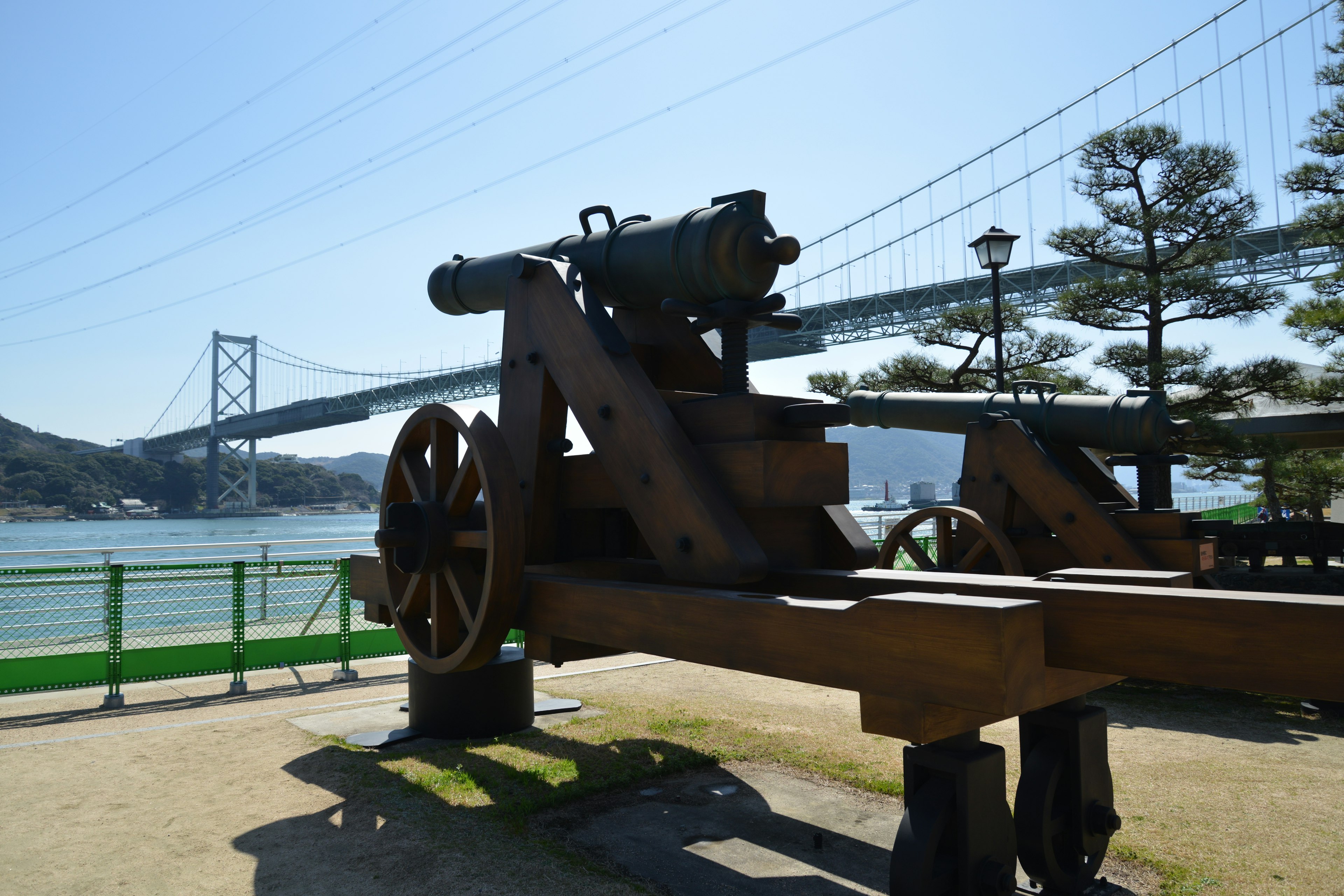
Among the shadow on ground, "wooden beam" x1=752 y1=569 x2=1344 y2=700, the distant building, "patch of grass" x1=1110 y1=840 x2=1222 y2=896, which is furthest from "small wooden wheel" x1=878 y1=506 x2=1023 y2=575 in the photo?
the distant building

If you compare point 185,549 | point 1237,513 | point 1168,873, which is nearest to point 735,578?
point 1168,873

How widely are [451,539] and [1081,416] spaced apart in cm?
479

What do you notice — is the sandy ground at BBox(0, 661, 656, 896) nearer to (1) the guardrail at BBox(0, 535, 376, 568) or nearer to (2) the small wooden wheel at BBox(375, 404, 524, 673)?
(2) the small wooden wheel at BBox(375, 404, 524, 673)

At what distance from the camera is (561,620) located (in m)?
3.21

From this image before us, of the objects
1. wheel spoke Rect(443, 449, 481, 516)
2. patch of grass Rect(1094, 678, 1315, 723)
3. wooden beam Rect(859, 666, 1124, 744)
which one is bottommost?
patch of grass Rect(1094, 678, 1315, 723)

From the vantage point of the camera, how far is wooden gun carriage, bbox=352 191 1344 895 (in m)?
2.04

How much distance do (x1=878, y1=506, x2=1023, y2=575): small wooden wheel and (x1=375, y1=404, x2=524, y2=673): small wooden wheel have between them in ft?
10.7

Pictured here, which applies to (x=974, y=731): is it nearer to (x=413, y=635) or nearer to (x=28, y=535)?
(x=413, y=635)

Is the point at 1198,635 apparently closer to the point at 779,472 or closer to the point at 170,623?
the point at 779,472

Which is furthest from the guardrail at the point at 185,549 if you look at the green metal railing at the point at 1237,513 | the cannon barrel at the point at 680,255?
the green metal railing at the point at 1237,513

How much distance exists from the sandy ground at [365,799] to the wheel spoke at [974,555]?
4.00ft

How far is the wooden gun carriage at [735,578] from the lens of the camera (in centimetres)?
204

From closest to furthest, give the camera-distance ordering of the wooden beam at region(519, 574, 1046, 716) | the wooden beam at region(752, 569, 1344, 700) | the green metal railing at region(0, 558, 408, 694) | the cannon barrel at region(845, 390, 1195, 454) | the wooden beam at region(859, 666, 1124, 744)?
1. the wooden beam at region(752, 569, 1344, 700)
2. the wooden beam at region(519, 574, 1046, 716)
3. the wooden beam at region(859, 666, 1124, 744)
4. the cannon barrel at region(845, 390, 1195, 454)
5. the green metal railing at region(0, 558, 408, 694)

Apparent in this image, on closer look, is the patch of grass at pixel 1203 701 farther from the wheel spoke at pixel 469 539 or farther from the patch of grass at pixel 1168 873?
the wheel spoke at pixel 469 539
